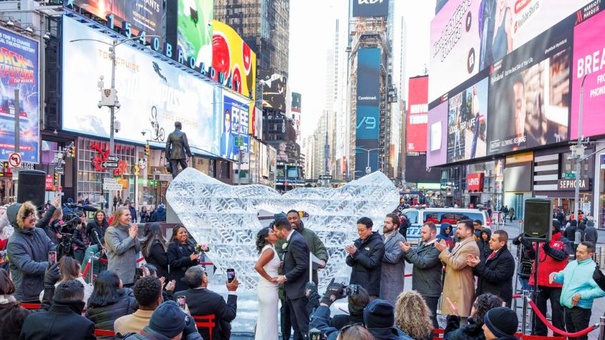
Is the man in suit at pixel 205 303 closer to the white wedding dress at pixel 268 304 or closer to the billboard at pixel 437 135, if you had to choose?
the white wedding dress at pixel 268 304

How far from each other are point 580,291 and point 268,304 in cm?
393

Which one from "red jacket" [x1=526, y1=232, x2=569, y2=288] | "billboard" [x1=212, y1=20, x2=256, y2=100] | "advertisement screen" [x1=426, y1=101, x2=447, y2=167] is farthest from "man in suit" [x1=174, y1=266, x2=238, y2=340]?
"advertisement screen" [x1=426, y1=101, x2=447, y2=167]

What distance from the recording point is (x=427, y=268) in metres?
7.58

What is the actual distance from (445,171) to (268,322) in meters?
89.3

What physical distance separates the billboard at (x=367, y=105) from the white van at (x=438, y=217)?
12124cm

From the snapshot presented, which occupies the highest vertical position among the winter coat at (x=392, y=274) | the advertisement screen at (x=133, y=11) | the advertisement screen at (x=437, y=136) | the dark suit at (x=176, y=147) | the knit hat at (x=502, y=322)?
the advertisement screen at (x=133, y=11)

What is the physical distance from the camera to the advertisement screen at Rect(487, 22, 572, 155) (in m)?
39.6

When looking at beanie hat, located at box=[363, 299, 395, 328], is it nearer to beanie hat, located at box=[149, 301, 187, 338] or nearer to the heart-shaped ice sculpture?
beanie hat, located at box=[149, 301, 187, 338]

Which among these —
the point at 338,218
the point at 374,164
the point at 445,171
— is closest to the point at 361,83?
the point at 374,164

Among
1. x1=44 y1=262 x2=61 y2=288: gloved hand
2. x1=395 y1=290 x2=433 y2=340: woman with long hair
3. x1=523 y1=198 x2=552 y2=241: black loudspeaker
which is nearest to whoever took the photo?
x1=395 y1=290 x2=433 y2=340: woman with long hair

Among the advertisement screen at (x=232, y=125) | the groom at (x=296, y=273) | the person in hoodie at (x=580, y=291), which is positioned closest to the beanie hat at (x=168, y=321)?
the groom at (x=296, y=273)

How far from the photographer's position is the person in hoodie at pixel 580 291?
7.34 metres

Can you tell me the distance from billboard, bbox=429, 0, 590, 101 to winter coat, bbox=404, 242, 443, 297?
35.6m

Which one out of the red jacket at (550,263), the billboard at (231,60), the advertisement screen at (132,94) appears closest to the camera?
the red jacket at (550,263)
